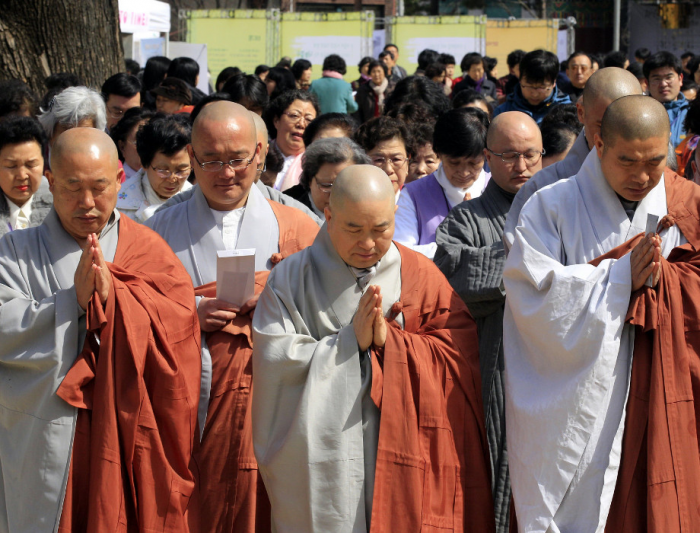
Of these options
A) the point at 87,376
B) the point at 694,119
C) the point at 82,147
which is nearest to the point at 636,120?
the point at 82,147

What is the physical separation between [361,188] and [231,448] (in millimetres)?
1144

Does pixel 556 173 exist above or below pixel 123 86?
below

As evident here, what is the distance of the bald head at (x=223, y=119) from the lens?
338 cm

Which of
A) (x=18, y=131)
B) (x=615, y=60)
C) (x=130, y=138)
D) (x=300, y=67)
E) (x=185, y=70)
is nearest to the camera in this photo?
(x=18, y=131)

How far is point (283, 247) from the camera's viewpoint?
3510 mm

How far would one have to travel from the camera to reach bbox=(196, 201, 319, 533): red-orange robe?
319 centimetres

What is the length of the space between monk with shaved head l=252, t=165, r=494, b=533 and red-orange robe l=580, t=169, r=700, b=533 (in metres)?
0.50

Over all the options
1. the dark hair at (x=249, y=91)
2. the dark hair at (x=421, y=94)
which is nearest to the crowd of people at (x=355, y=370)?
the dark hair at (x=249, y=91)

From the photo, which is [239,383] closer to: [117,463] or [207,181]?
[117,463]

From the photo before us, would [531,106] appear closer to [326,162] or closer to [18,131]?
[326,162]

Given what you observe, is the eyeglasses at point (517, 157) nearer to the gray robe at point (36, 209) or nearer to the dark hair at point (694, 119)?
the dark hair at point (694, 119)

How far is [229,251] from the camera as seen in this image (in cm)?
311

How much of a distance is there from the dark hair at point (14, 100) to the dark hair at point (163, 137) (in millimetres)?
1568

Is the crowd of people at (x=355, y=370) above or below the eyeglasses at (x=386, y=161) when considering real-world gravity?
below
